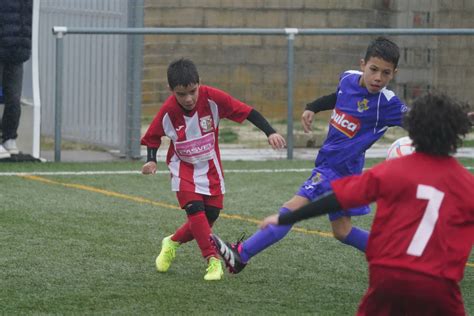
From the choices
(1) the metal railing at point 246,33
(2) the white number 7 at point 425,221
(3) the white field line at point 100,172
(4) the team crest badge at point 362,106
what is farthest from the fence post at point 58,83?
(2) the white number 7 at point 425,221

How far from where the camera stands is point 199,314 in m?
6.15

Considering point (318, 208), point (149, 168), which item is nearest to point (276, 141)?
point (149, 168)

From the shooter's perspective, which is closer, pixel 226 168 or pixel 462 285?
pixel 462 285

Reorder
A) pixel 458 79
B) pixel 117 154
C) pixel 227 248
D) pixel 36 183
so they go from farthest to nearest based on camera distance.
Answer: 1. pixel 458 79
2. pixel 117 154
3. pixel 36 183
4. pixel 227 248

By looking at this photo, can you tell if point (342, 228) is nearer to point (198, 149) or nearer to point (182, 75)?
point (198, 149)

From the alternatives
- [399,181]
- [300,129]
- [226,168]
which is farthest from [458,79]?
[399,181]

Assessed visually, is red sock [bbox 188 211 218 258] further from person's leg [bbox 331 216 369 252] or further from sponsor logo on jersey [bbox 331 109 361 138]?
sponsor logo on jersey [bbox 331 109 361 138]

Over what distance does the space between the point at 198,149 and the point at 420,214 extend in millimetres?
2733

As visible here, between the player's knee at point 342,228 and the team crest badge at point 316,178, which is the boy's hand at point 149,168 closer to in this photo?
the team crest badge at point 316,178

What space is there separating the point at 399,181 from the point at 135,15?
847 centimetres

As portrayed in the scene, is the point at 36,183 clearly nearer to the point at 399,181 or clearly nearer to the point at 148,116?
the point at 148,116

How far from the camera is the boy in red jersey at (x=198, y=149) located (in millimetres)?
7078

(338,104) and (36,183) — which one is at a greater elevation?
(338,104)

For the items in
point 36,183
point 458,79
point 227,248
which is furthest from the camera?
point 458,79
